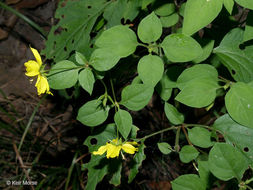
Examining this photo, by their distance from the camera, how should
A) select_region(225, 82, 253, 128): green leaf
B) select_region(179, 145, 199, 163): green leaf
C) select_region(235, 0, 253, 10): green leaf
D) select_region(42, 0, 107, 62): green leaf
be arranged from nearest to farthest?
1. select_region(235, 0, 253, 10): green leaf
2. select_region(225, 82, 253, 128): green leaf
3. select_region(179, 145, 199, 163): green leaf
4. select_region(42, 0, 107, 62): green leaf

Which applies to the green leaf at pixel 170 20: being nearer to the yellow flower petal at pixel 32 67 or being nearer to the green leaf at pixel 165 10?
the green leaf at pixel 165 10

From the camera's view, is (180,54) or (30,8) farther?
(30,8)

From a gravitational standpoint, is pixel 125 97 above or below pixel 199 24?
below

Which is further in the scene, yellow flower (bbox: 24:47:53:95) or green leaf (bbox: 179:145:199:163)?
green leaf (bbox: 179:145:199:163)

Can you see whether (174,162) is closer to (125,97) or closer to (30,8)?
(125,97)

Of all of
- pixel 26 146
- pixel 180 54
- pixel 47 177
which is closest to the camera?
pixel 180 54

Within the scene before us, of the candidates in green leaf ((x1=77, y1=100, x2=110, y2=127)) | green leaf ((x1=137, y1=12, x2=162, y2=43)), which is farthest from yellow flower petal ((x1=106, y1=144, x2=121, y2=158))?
green leaf ((x1=137, y1=12, x2=162, y2=43))

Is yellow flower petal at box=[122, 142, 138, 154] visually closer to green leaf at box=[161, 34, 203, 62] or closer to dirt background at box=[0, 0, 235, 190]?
green leaf at box=[161, 34, 203, 62]

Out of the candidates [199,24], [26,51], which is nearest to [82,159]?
[26,51]
